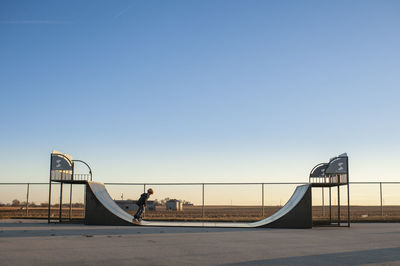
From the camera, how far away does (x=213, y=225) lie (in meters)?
16.0

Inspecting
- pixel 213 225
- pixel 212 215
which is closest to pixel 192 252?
pixel 213 225

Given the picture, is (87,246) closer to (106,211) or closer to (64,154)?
(106,211)

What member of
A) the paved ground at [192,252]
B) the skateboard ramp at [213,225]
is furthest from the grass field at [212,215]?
the paved ground at [192,252]

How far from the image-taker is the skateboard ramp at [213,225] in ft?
51.1

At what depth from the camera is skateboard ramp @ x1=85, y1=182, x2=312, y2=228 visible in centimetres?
1558

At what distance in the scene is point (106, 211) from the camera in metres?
16.0

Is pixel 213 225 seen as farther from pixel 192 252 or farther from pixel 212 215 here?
pixel 212 215

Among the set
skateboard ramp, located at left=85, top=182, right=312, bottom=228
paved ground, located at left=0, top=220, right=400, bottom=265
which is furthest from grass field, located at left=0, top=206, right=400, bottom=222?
paved ground, located at left=0, top=220, right=400, bottom=265

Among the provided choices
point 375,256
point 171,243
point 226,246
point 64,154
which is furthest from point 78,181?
point 375,256

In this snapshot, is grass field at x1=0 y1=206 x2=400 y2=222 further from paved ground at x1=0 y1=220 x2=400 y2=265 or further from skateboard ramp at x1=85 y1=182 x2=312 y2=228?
paved ground at x1=0 y1=220 x2=400 y2=265

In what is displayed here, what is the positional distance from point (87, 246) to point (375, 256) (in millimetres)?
5681

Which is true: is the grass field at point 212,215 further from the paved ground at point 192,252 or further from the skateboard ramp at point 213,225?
the paved ground at point 192,252

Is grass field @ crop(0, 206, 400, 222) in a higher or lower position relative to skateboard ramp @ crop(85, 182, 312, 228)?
lower

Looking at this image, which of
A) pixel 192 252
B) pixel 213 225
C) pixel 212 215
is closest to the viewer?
pixel 192 252
